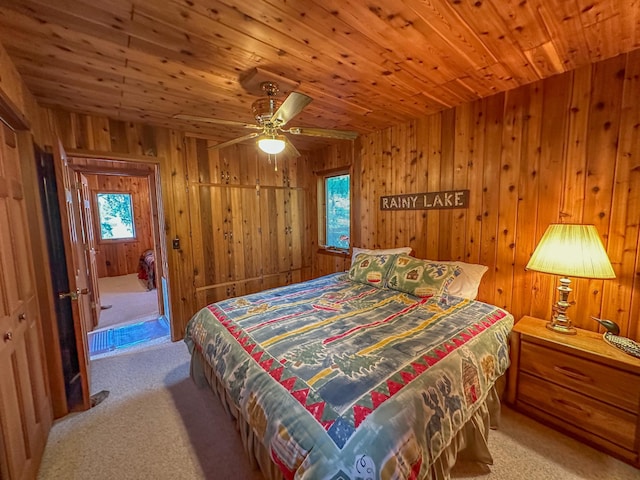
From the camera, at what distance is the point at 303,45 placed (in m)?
1.59

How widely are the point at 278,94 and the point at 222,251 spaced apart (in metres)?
2.11

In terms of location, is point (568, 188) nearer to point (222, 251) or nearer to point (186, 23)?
point (186, 23)

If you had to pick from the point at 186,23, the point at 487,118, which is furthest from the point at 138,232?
the point at 487,118

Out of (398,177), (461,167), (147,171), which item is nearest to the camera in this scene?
(461,167)

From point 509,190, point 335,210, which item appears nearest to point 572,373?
point 509,190

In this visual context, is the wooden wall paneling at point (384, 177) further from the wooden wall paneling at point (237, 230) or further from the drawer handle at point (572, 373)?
the drawer handle at point (572, 373)

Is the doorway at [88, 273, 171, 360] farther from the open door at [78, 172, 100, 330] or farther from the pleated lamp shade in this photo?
the pleated lamp shade

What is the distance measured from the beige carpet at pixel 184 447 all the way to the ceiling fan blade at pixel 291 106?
2129 mm

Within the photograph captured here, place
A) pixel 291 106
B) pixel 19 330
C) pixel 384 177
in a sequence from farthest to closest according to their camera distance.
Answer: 1. pixel 384 177
2. pixel 291 106
3. pixel 19 330

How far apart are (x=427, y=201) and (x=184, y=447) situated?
285 centimetres

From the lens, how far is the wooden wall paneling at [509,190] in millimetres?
2273

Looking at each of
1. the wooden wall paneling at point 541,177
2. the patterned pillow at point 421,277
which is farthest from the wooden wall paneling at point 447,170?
the patterned pillow at point 421,277

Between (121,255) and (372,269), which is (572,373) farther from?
(121,255)

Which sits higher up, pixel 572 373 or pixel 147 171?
pixel 147 171
